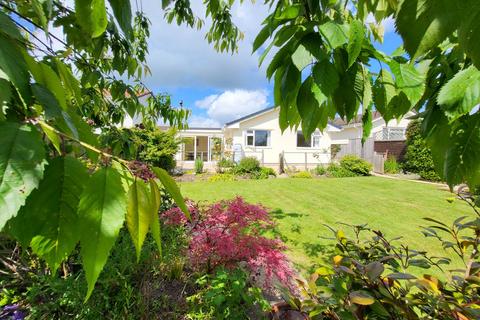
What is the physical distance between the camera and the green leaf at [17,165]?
34 cm

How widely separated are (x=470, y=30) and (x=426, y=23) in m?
0.05

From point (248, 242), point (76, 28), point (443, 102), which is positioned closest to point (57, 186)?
point (443, 102)

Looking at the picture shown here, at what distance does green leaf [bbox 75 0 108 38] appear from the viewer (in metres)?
0.52

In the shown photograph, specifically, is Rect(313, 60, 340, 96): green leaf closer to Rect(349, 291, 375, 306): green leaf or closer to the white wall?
Rect(349, 291, 375, 306): green leaf

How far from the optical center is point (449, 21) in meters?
0.36

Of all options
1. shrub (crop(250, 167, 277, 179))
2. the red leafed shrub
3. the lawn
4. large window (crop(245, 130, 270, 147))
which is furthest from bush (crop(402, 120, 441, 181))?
the red leafed shrub

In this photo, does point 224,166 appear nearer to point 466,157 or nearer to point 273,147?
point 273,147

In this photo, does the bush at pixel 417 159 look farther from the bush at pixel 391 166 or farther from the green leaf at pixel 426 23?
the green leaf at pixel 426 23

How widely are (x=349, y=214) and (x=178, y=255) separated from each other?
5856mm

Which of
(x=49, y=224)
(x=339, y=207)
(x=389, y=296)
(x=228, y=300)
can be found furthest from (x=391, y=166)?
(x=49, y=224)

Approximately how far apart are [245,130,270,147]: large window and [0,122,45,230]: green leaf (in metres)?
23.0

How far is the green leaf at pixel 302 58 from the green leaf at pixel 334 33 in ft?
0.17

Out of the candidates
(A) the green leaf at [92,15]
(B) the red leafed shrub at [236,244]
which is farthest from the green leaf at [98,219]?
(B) the red leafed shrub at [236,244]

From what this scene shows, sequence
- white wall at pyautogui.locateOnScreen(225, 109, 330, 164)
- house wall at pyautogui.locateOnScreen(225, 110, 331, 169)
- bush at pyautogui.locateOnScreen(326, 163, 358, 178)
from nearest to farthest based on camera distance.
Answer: bush at pyautogui.locateOnScreen(326, 163, 358, 178) < house wall at pyautogui.locateOnScreen(225, 110, 331, 169) < white wall at pyautogui.locateOnScreen(225, 109, 330, 164)
